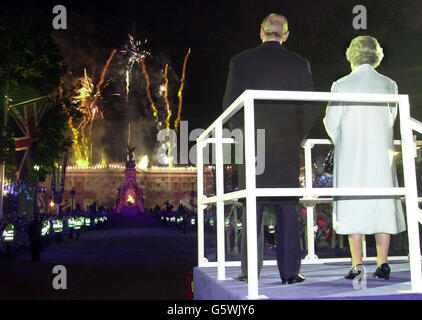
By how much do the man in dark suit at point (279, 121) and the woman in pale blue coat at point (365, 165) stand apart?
0.37 meters

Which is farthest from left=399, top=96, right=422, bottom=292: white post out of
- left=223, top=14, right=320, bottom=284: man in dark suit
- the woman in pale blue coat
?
left=223, top=14, right=320, bottom=284: man in dark suit

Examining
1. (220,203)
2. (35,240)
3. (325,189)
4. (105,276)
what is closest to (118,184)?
(35,240)

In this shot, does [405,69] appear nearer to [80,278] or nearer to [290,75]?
[80,278]

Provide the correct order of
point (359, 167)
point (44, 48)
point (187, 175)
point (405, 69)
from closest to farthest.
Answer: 1. point (359, 167)
2. point (405, 69)
3. point (44, 48)
4. point (187, 175)

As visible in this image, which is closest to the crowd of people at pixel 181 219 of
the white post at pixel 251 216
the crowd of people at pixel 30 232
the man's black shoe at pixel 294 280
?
the crowd of people at pixel 30 232

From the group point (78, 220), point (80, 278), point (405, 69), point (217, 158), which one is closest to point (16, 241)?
point (80, 278)

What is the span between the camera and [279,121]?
4.59 metres

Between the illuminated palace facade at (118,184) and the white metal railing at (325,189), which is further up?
the illuminated palace facade at (118,184)

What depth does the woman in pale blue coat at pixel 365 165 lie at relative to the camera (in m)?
4.60

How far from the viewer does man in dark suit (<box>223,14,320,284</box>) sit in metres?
4.50

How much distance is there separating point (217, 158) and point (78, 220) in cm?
3530

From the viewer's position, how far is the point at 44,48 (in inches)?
1156

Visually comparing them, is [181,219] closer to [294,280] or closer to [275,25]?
[275,25]

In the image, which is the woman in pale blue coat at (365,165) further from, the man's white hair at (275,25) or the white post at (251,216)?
the white post at (251,216)
